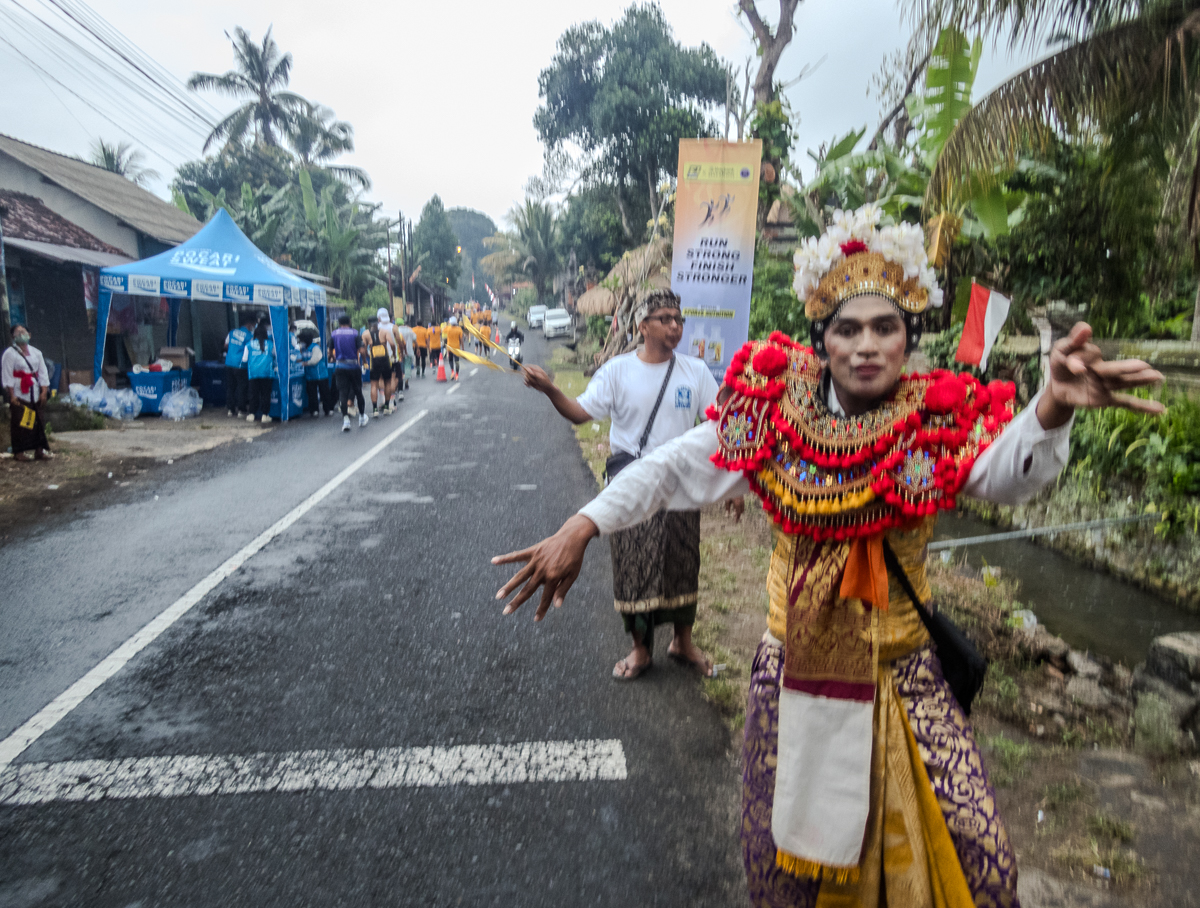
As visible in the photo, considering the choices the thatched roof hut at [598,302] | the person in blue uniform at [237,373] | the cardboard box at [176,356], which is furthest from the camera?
the thatched roof hut at [598,302]

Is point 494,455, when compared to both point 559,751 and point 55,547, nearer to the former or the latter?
point 55,547

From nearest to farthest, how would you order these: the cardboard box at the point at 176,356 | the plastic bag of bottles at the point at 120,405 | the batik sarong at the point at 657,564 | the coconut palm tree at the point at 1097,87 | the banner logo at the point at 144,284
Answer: the batik sarong at the point at 657,564 → the coconut palm tree at the point at 1097,87 → the banner logo at the point at 144,284 → the plastic bag of bottles at the point at 120,405 → the cardboard box at the point at 176,356

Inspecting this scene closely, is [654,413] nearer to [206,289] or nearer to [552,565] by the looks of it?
[552,565]

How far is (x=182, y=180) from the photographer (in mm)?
50500

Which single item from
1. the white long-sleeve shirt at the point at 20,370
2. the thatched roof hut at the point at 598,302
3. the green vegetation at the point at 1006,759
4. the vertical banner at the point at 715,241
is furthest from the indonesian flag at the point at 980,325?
the thatched roof hut at the point at 598,302

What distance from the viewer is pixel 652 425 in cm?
393

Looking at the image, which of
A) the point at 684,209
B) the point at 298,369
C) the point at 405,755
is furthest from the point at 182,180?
the point at 405,755

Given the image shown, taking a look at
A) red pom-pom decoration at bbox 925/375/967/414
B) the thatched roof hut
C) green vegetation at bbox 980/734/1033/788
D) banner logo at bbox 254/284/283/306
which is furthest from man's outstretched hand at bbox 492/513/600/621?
the thatched roof hut

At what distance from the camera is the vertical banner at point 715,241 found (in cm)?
693

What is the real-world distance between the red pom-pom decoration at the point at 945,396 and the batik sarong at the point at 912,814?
61 centimetres

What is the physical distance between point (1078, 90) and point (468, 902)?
21.3 ft

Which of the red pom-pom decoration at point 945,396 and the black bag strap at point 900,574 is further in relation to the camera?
the black bag strap at point 900,574

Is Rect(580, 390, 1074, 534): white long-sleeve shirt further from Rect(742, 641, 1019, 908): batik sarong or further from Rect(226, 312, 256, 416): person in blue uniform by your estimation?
Rect(226, 312, 256, 416): person in blue uniform

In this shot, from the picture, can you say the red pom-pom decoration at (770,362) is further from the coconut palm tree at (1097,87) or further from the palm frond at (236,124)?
the palm frond at (236,124)
